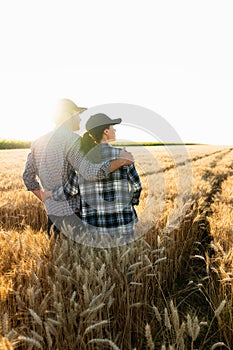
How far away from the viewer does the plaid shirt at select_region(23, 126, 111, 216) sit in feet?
9.78

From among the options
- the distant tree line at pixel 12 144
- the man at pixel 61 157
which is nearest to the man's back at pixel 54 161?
the man at pixel 61 157

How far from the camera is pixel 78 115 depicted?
3.27 metres

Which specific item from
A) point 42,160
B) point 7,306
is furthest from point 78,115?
point 7,306

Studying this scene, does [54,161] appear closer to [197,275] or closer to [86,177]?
[86,177]

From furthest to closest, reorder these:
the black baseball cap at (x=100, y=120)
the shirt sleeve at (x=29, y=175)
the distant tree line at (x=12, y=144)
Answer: the distant tree line at (x=12, y=144)
the shirt sleeve at (x=29, y=175)
the black baseball cap at (x=100, y=120)

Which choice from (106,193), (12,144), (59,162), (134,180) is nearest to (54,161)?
(59,162)

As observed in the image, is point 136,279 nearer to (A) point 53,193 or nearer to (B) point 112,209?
(B) point 112,209

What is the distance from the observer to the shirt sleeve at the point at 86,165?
281cm

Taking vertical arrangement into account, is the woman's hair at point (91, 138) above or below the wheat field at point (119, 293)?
above

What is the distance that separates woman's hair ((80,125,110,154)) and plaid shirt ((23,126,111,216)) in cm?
5

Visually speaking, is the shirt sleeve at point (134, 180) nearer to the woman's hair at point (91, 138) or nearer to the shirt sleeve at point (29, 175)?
the woman's hair at point (91, 138)

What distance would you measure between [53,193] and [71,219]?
0.29 meters

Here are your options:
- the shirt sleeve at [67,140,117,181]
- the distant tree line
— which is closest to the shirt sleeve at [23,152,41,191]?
the shirt sleeve at [67,140,117,181]

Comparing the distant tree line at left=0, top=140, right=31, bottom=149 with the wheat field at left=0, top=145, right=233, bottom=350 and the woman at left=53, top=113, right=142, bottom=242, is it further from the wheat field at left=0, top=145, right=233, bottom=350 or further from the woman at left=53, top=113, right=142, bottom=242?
the woman at left=53, top=113, right=142, bottom=242
